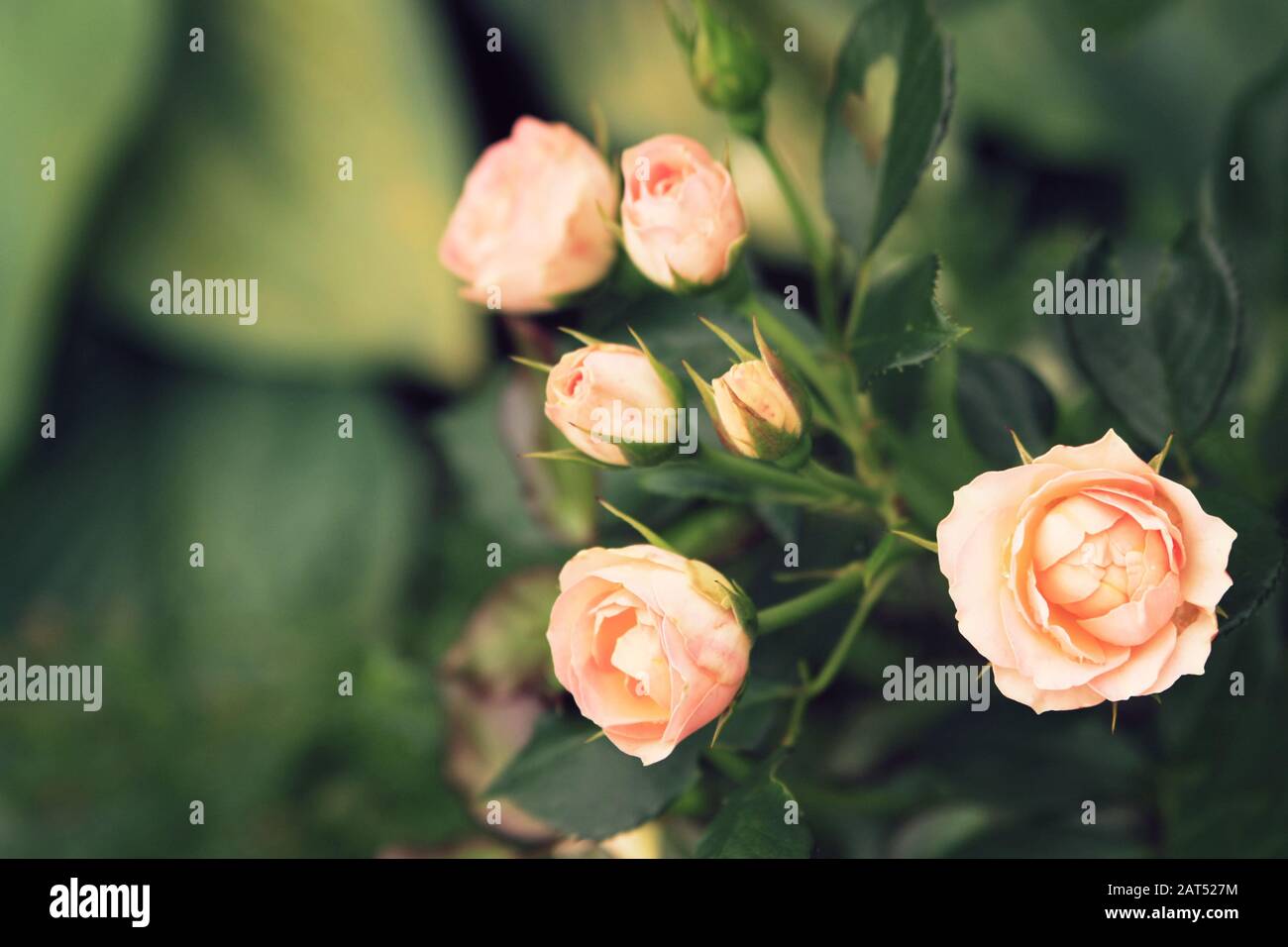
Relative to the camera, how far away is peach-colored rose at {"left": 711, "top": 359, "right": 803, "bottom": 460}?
27 cm

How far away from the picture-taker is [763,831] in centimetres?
29

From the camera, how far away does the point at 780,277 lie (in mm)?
828

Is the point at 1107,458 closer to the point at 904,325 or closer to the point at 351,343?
the point at 904,325

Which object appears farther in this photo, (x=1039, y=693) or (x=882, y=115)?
(x=882, y=115)

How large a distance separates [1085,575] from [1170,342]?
13cm

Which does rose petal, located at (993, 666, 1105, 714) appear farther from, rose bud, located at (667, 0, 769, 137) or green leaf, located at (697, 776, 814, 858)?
rose bud, located at (667, 0, 769, 137)

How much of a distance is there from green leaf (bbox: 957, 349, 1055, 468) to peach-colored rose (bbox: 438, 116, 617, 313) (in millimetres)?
120

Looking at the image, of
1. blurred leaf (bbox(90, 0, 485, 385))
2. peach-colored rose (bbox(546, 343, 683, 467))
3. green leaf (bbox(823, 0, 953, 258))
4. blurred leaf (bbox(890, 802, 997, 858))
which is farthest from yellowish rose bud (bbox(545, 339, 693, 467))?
blurred leaf (bbox(90, 0, 485, 385))

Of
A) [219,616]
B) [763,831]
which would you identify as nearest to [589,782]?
[763,831]

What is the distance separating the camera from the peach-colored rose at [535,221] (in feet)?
1.07

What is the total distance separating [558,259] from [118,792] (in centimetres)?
51

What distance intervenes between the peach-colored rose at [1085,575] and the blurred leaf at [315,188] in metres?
0.58
